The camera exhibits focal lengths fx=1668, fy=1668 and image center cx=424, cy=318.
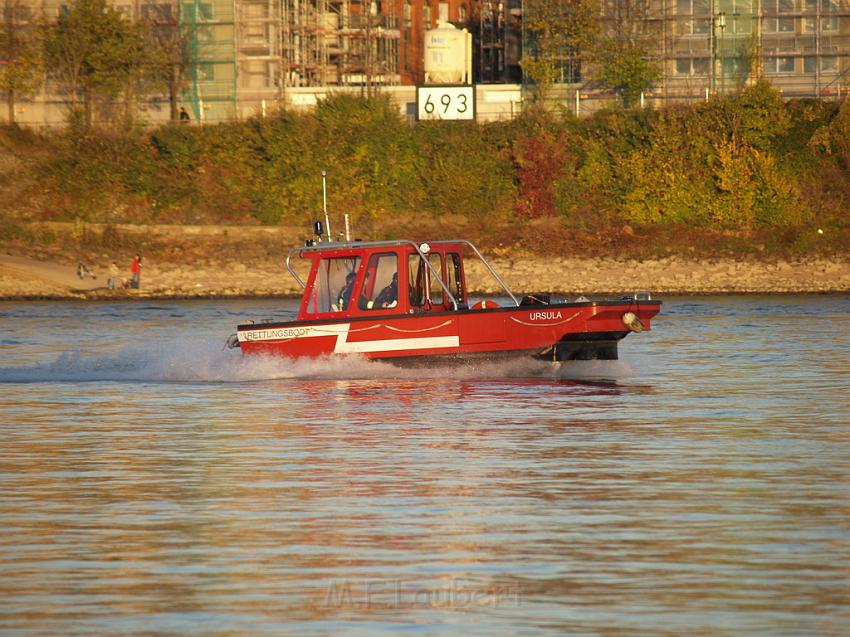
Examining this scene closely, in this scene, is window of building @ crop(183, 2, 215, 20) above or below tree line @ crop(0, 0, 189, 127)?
above

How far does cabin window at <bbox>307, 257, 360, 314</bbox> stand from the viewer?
26656mm

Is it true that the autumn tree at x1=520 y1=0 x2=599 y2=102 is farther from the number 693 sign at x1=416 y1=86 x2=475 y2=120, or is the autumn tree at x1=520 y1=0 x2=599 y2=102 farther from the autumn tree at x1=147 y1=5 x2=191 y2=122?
the autumn tree at x1=147 y1=5 x2=191 y2=122

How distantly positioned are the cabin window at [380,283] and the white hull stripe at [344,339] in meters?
0.52

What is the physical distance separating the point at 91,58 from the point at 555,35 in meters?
22.2

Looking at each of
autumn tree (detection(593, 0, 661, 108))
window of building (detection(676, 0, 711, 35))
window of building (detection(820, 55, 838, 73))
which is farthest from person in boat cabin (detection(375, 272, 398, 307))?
window of building (detection(820, 55, 838, 73))

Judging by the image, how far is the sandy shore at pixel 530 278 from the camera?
6038 cm

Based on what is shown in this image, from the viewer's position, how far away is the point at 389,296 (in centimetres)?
2614

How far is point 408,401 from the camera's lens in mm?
23016

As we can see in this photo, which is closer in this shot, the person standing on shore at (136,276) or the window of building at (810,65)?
the person standing on shore at (136,276)

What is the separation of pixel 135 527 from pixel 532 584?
3689 mm

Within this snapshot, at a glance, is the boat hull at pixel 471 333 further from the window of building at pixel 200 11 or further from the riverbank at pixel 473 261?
the window of building at pixel 200 11

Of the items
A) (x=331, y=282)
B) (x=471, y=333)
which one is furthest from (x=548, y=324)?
(x=331, y=282)

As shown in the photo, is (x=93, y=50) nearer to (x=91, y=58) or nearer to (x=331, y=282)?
(x=91, y=58)

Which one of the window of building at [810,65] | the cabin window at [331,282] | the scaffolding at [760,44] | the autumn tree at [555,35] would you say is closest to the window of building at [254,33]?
the autumn tree at [555,35]
